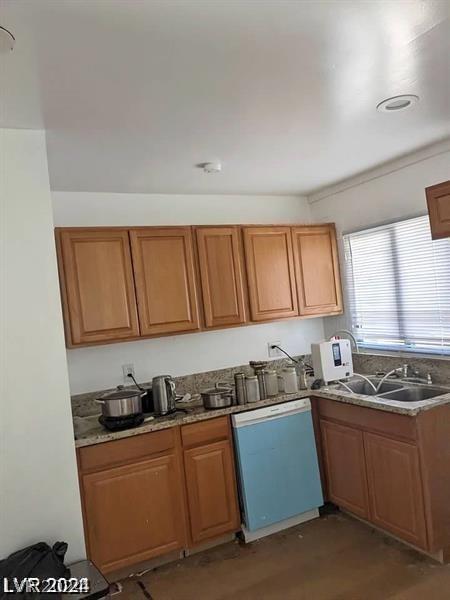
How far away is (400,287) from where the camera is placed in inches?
135

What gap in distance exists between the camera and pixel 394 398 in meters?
3.13

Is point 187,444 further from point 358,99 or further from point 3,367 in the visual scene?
point 358,99

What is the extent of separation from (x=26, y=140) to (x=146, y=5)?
111cm

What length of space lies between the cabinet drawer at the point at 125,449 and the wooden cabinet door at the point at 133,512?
46 millimetres

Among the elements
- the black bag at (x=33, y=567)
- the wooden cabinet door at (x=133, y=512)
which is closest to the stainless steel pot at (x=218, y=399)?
the wooden cabinet door at (x=133, y=512)

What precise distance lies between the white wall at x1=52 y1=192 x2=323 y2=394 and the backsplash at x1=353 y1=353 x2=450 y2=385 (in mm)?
563

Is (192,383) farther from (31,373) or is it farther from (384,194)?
(384,194)

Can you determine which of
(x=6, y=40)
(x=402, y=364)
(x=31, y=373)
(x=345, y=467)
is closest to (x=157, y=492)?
(x=31, y=373)

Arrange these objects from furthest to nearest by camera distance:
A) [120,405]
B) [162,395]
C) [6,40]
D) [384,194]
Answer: [384,194]
[162,395]
[120,405]
[6,40]

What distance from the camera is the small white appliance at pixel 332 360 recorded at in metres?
3.38

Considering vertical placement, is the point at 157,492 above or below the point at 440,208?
below

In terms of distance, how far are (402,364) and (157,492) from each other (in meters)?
1.94

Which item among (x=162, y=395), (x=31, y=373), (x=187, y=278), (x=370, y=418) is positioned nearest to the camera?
(x=31, y=373)

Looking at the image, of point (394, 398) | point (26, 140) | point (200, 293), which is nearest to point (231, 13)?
point (26, 140)
